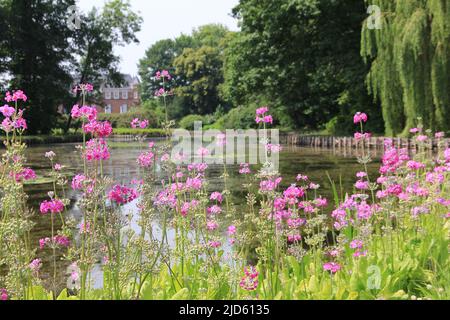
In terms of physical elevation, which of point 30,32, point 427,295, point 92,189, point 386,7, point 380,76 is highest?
point 30,32

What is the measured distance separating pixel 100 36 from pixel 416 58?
3110cm

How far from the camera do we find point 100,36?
40.1 meters

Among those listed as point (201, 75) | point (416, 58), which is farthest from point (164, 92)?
point (201, 75)

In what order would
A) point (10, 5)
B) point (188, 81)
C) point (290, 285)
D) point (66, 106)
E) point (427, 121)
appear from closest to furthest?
point (290, 285)
point (427, 121)
point (10, 5)
point (66, 106)
point (188, 81)

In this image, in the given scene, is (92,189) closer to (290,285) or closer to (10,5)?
(290,285)

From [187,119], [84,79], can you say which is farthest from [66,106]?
[187,119]

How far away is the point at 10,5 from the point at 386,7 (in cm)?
2611

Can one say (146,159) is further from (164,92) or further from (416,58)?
(416,58)

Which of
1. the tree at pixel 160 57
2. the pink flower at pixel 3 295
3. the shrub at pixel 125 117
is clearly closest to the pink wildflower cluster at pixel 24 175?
the pink flower at pixel 3 295

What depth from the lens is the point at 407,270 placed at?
302 cm

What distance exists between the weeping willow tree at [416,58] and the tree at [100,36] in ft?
91.8

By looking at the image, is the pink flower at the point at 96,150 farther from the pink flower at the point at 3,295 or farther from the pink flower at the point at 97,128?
the pink flower at the point at 3,295

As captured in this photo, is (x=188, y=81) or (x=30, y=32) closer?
(x=30, y=32)

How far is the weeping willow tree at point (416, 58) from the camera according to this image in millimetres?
12742
